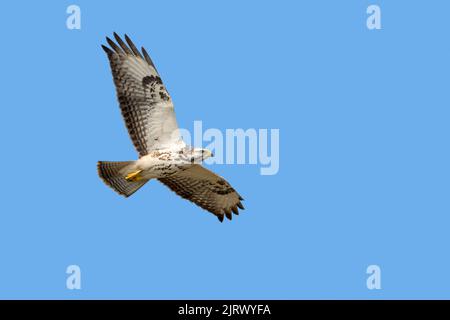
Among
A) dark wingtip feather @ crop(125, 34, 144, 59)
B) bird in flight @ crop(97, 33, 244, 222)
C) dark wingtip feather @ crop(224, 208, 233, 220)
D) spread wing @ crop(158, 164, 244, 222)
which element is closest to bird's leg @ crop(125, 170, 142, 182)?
bird in flight @ crop(97, 33, 244, 222)

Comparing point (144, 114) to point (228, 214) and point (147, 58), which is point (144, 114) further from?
point (228, 214)

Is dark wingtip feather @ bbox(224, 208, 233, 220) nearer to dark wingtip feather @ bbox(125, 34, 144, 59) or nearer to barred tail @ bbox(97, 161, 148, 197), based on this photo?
barred tail @ bbox(97, 161, 148, 197)

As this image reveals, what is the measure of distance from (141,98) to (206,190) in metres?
1.73

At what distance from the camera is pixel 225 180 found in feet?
45.9

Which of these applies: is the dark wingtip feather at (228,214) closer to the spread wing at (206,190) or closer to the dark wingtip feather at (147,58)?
the spread wing at (206,190)

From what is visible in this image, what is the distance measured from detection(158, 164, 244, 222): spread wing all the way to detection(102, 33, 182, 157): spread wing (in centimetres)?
72

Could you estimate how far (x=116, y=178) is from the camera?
1336cm

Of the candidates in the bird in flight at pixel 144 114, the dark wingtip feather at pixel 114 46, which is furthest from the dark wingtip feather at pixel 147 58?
the dark wingtip feather at pixel 114 46

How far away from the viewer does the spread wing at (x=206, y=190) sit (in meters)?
13.9
